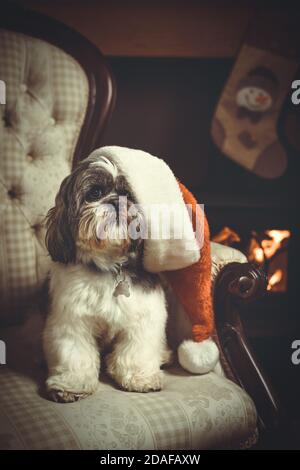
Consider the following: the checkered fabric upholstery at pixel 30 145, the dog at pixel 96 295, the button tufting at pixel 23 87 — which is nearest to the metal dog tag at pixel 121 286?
the dog at pixel 96 295

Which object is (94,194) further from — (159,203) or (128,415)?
(128,415)

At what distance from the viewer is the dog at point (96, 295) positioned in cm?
106

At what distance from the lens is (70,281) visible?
113 cm

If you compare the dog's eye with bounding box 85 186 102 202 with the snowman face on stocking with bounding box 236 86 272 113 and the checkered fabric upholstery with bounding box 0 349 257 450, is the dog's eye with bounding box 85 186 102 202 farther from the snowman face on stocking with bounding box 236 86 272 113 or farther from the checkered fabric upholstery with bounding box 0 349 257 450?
the snowman face on stocking with bounding box 236 86 272 113

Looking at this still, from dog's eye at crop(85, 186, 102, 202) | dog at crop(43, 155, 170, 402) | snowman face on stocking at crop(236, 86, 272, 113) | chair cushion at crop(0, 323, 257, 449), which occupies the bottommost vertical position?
chair cushion at crop(0, 323, 257, 449)

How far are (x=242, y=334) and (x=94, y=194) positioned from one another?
59cm

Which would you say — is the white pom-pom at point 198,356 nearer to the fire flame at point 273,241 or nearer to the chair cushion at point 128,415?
the chair cushion at point 128,415

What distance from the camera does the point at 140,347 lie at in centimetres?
115

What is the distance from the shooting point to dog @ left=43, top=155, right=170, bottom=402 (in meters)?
1.06

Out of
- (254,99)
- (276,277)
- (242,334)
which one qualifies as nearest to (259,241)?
(276,277)

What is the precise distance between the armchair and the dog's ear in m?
0.21

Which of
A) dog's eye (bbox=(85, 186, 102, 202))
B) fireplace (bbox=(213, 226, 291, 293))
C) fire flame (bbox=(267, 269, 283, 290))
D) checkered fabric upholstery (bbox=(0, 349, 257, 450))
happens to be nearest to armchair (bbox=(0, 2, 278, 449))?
checkered fabric upholstery (bbox=(0, 349, 257, 450))

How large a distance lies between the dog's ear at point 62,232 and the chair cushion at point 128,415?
305mm
